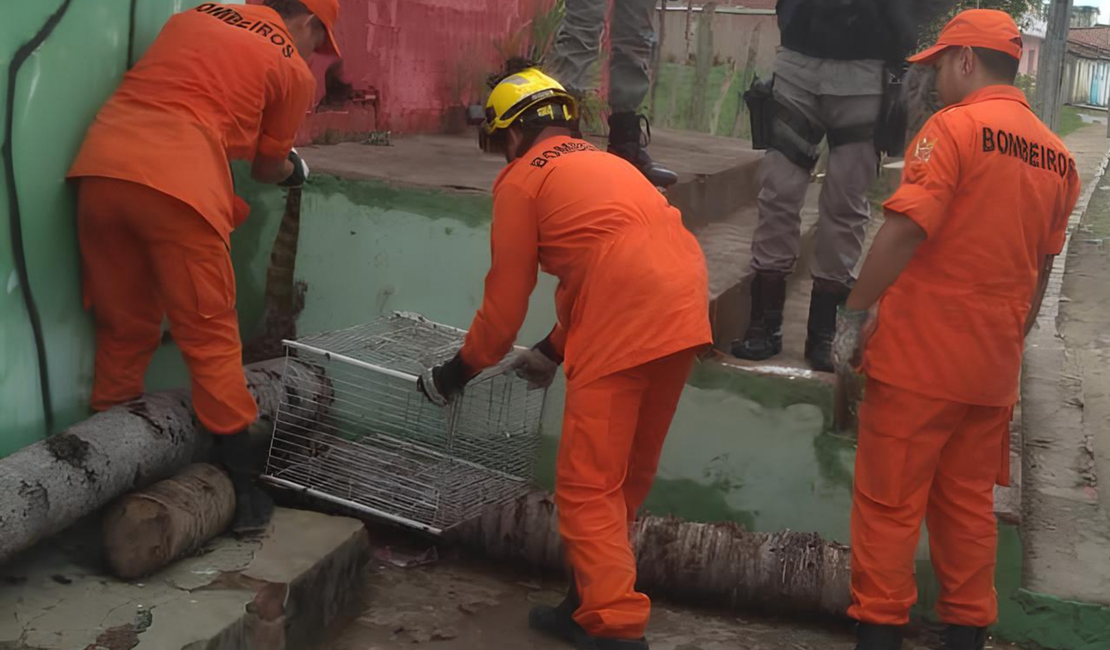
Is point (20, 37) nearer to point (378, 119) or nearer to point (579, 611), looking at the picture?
point (579, 611)

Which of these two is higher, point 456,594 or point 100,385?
point 100,385

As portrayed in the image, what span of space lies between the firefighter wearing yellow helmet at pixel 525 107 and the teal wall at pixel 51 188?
1.21 meters

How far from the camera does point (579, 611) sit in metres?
3.05

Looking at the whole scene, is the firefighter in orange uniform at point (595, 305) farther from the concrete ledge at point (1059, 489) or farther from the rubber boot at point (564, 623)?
the concrete ledge at point (1059, 489)

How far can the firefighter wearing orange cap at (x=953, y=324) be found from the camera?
10.2 feet

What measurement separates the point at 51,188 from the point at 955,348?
8.46ft

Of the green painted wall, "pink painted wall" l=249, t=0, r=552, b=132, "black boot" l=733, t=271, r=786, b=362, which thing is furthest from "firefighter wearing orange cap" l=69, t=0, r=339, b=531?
"black boot" l=733, t=271, r=786, b=362

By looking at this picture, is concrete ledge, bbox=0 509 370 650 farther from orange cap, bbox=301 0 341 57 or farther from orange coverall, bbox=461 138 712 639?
orange cap, bbox=301 0 341 57

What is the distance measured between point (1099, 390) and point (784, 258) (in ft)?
6.32

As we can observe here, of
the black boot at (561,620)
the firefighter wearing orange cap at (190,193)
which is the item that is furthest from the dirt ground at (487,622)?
the firefighter wearing orange cap at (190,193)

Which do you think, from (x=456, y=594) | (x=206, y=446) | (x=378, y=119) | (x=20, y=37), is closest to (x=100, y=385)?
(x=206, y=446)

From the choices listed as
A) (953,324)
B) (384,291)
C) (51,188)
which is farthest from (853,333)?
(51,188)

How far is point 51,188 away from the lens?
326cm

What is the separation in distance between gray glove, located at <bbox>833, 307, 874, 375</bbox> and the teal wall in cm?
228
